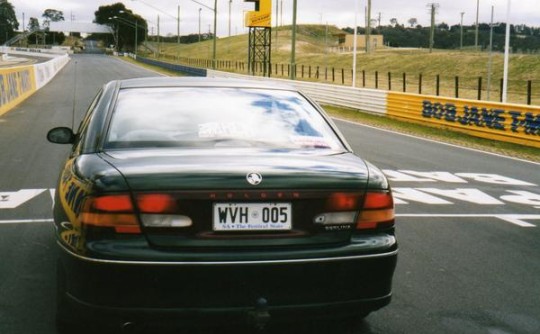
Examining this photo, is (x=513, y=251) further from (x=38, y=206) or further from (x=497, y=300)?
(x=38, y=206)

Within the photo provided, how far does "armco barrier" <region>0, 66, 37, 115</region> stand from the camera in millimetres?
23062

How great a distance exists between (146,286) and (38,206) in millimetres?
5238

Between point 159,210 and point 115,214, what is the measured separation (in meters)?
0.20

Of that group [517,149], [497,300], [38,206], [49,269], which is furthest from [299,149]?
[517,149]

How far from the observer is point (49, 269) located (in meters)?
5.47

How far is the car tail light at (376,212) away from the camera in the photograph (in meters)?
3.60

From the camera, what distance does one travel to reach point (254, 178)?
3420 mm

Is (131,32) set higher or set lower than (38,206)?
higher

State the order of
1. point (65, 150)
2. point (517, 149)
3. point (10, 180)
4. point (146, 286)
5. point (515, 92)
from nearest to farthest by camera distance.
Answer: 1. point (146, 286)
2. point (10, 180)
3. point (65, 150)
4. point (517, 149)
5. point (515, 92)

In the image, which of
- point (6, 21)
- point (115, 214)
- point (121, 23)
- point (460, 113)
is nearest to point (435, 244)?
point (115, 214)

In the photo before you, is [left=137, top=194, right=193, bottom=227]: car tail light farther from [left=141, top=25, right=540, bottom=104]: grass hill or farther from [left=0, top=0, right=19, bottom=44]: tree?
[left=0, top=0, right=19, bottom=44]: tree

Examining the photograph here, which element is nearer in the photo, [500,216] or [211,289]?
[211,289]

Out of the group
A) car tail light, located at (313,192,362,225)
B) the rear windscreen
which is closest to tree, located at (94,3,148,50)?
the rear windscreen

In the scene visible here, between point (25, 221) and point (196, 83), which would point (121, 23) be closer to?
point (25, 221)
